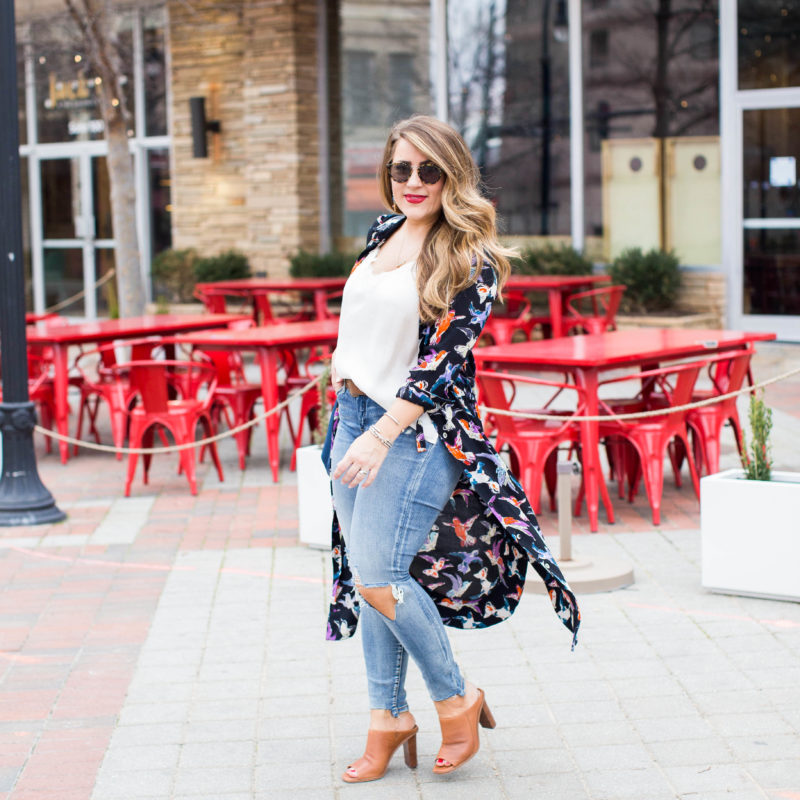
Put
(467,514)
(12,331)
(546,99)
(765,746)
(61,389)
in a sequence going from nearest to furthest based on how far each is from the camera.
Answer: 1. (467,514)
2. (765,746)
3. (12,331)
4. (61,389)
5. (546,99)

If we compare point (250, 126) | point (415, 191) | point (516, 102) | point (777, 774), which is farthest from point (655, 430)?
point (250, 126)

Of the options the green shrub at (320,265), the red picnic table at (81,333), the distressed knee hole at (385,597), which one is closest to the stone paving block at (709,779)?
the distressed knee hole at (385,597)

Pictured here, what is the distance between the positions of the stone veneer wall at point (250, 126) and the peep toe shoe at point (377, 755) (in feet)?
41.9

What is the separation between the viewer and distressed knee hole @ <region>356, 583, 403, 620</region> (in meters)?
3.51

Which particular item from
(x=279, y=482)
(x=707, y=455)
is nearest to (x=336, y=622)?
(x=707, y=455)

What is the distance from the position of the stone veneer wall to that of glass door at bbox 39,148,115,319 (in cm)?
281

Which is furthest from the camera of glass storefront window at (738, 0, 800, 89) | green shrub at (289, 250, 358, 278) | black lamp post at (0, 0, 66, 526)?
green shrub at (289, 250, 358, 278)

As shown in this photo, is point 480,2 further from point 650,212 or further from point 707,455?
point 707,455

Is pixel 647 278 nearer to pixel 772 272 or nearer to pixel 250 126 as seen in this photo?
pixel 772 272

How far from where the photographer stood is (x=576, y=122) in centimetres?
1509

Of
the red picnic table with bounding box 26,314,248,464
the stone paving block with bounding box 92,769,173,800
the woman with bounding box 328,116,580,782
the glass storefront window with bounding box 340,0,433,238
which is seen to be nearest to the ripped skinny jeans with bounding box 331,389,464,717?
the woman with bounding box 328,116,580,782

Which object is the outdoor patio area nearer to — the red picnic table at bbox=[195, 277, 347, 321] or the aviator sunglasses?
the aviator sunglasses

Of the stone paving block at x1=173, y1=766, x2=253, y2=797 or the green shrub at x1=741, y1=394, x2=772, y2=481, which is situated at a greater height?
the green shrub at x1=741, y1=394, x2=772, y2=481

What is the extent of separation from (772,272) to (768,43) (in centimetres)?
228
